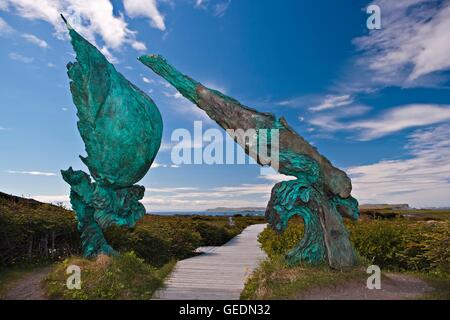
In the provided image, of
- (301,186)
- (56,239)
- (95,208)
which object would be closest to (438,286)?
(301,186)

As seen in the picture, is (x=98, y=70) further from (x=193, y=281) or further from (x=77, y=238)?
(x=77, y=238)

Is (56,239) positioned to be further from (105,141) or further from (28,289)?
(105,141)

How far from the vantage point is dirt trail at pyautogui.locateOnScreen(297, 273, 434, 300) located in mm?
5469

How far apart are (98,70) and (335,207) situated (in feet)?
16.1

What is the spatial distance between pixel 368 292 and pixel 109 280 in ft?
13.1

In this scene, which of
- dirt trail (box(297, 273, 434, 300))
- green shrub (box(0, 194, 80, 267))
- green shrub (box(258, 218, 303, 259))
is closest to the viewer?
dirt trail (box(297, 273, 434, 300))

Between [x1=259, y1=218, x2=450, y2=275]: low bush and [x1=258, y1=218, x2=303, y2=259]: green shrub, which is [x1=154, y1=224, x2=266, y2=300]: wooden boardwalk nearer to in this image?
[x1=258, y1=218, x2=303, y2=259]: green shrub

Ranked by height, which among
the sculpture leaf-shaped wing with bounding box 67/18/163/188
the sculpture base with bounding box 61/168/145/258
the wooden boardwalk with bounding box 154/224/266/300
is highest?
the sculpture leaf-shaped wing with bounding box 67/18/163/188

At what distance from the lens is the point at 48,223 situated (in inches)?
345

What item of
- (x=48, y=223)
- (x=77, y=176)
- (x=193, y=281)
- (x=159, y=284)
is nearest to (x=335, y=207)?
(x=193, y=281)

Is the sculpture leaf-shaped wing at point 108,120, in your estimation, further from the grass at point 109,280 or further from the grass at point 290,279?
the grass at point 290,279

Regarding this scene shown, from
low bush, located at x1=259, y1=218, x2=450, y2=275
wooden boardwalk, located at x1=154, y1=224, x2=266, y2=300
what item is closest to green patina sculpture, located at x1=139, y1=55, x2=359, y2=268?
wooden boardwalk, located at x1=154, y1=224, x2=266, y2=300

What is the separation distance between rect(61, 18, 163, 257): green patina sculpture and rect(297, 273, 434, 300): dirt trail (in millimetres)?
3521

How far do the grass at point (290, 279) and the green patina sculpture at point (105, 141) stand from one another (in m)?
2.56
